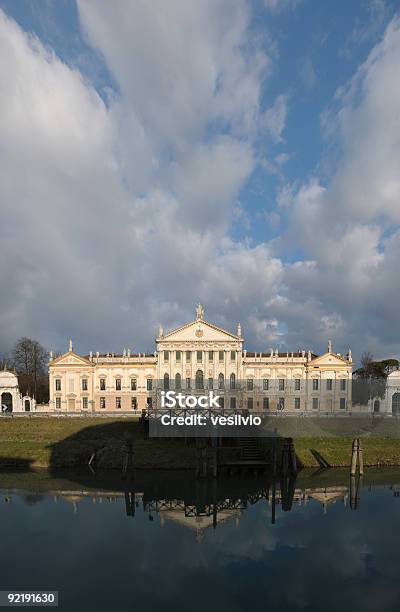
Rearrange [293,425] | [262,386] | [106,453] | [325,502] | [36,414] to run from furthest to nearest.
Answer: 1. [262,386]
2. [36,414]
3. [293,425]
4. [106,453]
5. [325,502]

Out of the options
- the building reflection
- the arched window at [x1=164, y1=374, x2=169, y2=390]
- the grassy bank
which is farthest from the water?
the arched window at [x1=164, y1=374, x2=169, y2=390]

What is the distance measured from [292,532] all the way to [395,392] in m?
40.5

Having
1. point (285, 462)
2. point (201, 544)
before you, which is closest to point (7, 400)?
point (285, 462)

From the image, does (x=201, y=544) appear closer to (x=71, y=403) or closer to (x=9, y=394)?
(x=9, y=394)

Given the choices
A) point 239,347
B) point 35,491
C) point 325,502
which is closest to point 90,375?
point 239,347

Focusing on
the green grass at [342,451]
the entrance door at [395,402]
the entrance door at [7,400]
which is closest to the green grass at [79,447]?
the green grass at [342,451]

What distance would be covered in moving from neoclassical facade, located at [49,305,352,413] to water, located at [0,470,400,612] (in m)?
37.6

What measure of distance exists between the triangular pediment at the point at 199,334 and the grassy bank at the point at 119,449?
28.0 m

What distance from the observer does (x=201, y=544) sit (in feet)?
58.2

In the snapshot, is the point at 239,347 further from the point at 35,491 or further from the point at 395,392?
the point at 35,491

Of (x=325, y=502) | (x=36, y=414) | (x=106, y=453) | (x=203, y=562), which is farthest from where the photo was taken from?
(x=36, y=414)

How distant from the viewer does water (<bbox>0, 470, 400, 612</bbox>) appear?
538 inches

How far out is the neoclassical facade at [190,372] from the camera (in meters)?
65.1

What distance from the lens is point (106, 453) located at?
32.2 m
